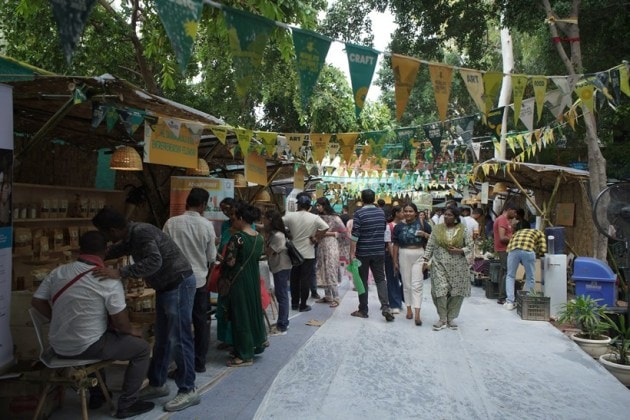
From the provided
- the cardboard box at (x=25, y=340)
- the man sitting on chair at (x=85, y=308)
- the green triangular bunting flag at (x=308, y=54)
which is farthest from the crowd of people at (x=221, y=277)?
the green triangular bunting flag at (x=308, y=54)

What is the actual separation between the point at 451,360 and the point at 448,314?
150cm

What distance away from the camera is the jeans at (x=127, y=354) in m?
3.40

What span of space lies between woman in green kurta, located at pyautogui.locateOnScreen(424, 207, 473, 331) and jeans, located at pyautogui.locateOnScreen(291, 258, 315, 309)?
1991 millimetres

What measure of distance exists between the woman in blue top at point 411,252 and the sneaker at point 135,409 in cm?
409

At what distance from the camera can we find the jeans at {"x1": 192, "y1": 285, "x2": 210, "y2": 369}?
472 cm

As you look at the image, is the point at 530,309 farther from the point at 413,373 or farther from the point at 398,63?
the point at 398,63

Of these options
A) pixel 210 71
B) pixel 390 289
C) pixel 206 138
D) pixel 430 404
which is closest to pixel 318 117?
pixel 210 71

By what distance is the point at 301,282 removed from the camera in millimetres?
7832

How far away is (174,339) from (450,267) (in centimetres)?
395

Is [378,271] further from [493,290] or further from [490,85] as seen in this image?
[493,290]

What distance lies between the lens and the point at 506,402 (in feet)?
13.7

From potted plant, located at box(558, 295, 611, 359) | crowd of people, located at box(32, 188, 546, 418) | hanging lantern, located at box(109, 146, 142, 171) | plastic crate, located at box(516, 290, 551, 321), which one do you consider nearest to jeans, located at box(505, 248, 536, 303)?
crowd of people, located at box(32, 188, 546, 418)

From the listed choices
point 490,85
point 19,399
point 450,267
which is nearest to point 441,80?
point 490,85

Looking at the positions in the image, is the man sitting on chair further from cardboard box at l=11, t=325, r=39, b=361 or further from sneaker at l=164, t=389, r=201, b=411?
cardboard box at l=11, t=325, r=39, b=361
